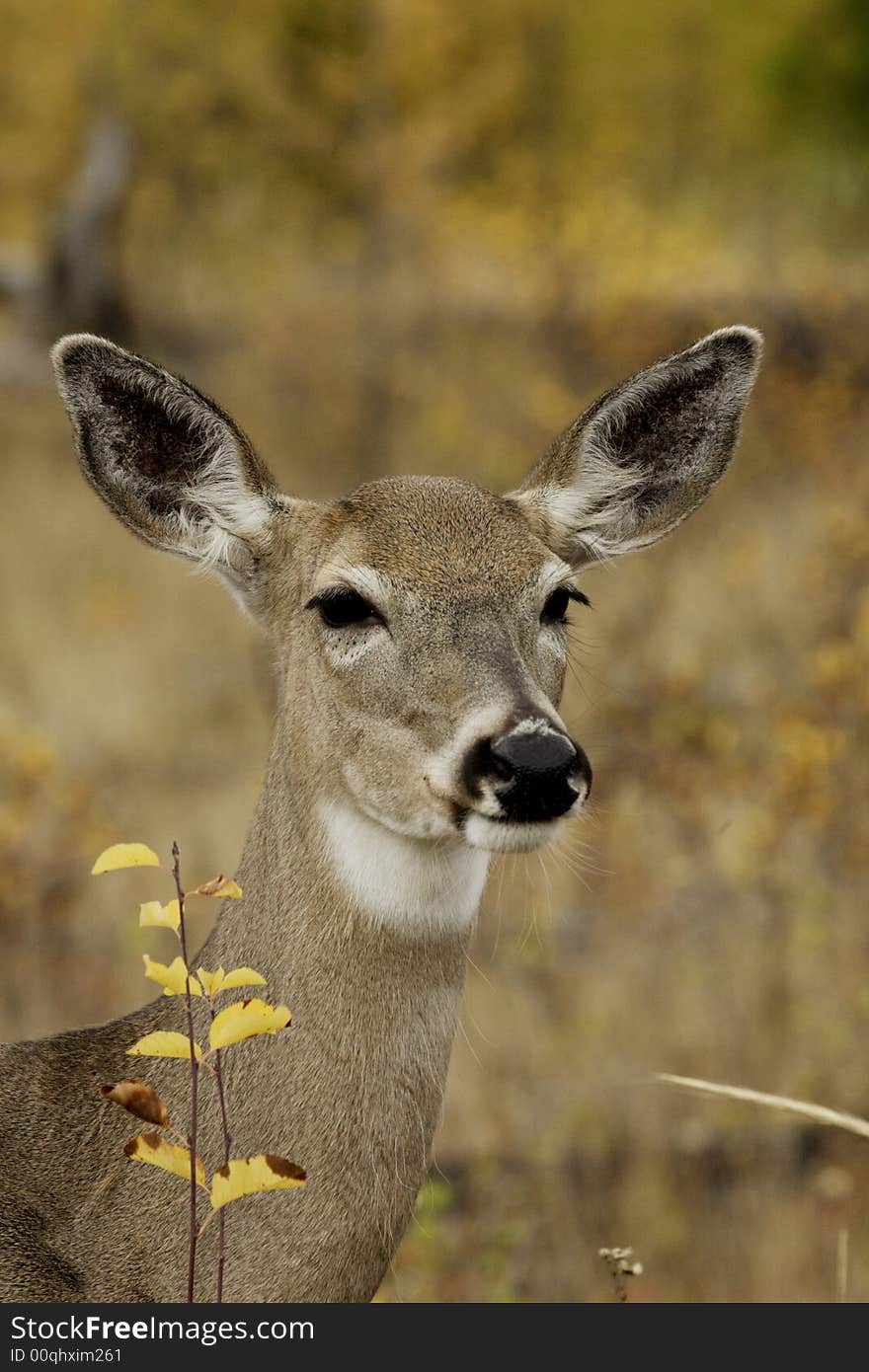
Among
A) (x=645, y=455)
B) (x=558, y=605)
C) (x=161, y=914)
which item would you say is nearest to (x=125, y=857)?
(x=161, y=914)

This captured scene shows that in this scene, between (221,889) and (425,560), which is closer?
(221,889)

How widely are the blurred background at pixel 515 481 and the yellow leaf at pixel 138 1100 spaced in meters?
1.33

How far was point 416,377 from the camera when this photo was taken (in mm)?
19625

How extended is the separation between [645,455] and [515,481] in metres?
8.96

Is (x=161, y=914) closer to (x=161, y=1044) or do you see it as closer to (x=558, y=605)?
(x=161, y=1044)

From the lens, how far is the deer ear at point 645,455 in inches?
194

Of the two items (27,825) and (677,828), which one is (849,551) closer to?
(677,828)

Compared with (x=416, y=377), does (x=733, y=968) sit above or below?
below

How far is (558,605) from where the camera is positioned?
→ 14.5 ft

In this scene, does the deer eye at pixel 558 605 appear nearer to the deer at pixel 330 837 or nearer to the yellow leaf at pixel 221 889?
the deer at pixel 330 837

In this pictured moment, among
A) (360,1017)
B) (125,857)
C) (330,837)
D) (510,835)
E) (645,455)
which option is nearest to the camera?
(125,857)
